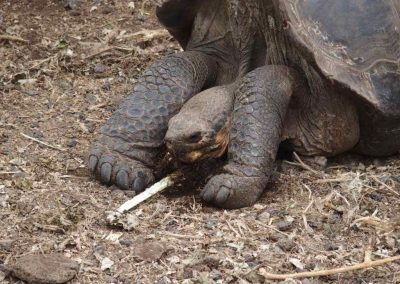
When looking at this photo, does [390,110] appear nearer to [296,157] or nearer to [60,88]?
[296,157]

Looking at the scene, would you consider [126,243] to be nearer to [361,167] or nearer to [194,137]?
[194,137]

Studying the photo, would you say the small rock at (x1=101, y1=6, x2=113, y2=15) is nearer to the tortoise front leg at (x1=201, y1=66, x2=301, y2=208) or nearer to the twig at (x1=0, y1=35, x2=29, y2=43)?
the twig at (x1=0, y1=35, x2=29, y2=43)

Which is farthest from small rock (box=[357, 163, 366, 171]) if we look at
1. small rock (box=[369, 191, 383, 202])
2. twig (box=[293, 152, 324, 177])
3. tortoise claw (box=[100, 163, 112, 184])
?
tortoise claw (box=[100, 163, 112, 184])

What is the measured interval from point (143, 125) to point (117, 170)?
1.09 ft

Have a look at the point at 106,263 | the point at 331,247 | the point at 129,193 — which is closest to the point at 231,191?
the point at 129,193

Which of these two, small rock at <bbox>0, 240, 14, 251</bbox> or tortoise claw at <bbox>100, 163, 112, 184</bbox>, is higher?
tortoise claw at <bbox>100, 163, 112, 184</bbox>

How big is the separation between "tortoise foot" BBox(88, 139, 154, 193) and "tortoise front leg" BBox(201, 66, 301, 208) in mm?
385

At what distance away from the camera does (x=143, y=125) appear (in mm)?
4840

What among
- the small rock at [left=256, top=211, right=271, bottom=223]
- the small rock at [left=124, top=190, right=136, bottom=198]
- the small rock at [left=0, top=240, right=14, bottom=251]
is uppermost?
the small rock at [left=256, top=211, right=271, bottom=223]

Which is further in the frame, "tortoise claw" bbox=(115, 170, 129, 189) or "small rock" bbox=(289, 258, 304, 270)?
"tortoise claw" bbox=(115, 170, 129, 189)

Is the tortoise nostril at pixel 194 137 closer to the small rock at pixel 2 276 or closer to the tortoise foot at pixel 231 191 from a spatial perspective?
the tortoise foot at pixel 231 191

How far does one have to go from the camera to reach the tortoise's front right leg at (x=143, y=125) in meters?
4.63

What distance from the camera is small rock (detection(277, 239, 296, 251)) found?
12.8 ft

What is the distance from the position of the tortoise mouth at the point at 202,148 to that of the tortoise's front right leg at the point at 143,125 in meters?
0.28
